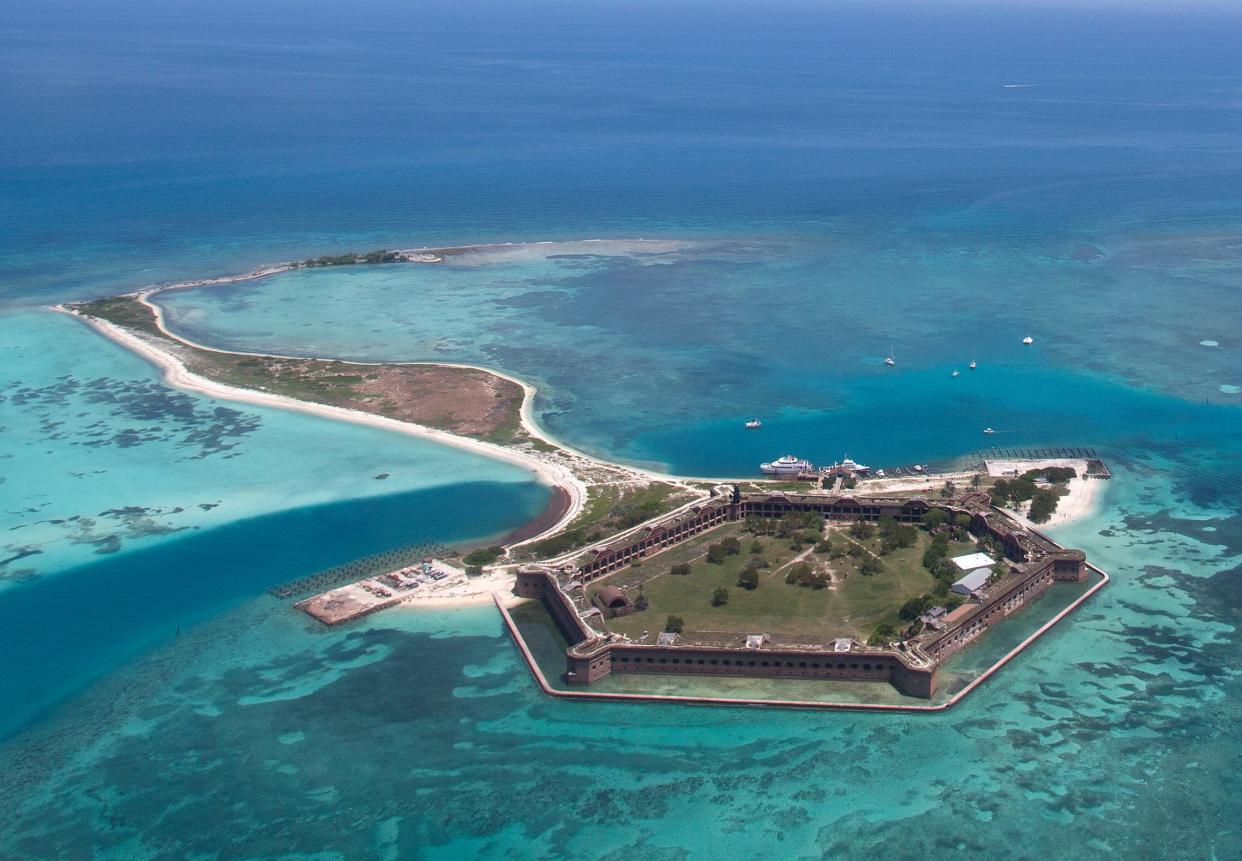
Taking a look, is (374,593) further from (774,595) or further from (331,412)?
(331,412)

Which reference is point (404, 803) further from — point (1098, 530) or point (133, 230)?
point (133, 230)

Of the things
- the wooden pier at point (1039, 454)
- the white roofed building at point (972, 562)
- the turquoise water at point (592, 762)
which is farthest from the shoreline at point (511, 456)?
the turquoise water at point (592, 762)

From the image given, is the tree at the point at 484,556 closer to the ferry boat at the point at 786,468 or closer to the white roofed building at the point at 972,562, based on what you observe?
the ferry boat at the point at 786,468

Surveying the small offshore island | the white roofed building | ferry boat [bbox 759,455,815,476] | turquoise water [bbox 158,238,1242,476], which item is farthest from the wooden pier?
the white roofed building

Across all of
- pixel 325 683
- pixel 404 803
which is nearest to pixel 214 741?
pixel 325 683

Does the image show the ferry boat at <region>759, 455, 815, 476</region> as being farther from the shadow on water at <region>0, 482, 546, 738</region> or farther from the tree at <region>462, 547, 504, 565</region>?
the tree at <region>462, 547, 504, 565</region>

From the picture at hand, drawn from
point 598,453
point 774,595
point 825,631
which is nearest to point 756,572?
point 774,595
